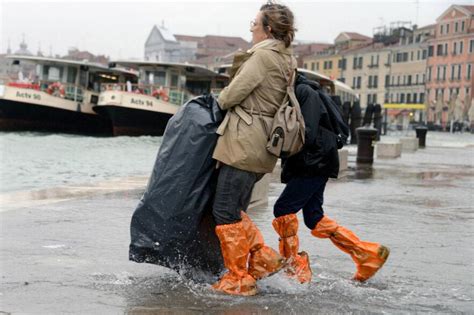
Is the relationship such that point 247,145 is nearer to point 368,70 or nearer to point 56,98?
point 56,98

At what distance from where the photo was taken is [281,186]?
12.0 meters

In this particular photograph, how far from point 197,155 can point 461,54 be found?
115 m

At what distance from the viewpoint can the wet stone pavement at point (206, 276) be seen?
473 centimetres

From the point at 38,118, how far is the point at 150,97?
26.5 feet

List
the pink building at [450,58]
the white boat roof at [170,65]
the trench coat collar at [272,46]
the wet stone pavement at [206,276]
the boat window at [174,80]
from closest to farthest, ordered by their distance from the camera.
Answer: the wet stone pavement at [206,276], the trench coat collar at [272,46], the white boat roof at [170,65], the boat window at [174,80], the pink building at [450,58]

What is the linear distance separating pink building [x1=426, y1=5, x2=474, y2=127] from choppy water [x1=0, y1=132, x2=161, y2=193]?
78624mm

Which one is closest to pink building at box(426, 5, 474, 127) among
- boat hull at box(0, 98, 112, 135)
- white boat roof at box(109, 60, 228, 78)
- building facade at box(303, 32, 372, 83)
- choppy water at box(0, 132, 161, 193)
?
building facade at box(303, 32, 372, 83)

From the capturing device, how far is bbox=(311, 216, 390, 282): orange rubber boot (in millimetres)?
5539

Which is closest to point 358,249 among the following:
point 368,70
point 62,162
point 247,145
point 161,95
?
point 247,145

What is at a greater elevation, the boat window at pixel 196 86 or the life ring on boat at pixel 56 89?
the boat window at pixel 196 86

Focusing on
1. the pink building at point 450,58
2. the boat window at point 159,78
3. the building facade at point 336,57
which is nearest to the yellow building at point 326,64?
the building facade at point 336,57

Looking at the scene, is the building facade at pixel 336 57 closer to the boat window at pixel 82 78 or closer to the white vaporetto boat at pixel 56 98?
the white vaporetto boat at pixel 56 98

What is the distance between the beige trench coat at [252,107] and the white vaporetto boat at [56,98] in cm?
4810

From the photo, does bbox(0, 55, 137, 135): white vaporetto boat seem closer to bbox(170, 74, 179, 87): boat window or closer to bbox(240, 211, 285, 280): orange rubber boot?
bbox(170, 74, 179, 87): boat window
